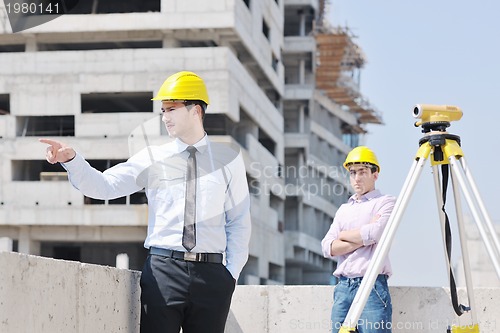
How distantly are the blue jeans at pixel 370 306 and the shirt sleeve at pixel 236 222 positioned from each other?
1223 millimetres

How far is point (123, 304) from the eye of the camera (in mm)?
5465

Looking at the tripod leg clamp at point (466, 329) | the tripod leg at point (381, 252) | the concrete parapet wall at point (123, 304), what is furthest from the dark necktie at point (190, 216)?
the tripod leg clamp at point (466, 329)

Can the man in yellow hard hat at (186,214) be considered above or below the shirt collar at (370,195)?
below

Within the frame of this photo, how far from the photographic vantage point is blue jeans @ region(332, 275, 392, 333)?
19.0ft

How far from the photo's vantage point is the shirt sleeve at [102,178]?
4.39 metres

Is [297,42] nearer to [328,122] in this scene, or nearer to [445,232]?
[328,122]

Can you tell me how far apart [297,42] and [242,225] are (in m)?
51.5

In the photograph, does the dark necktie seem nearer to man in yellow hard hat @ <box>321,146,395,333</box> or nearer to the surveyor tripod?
the surveyor tripod

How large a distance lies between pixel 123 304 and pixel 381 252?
150 cm

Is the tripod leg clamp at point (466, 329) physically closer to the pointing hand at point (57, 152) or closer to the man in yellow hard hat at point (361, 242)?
the man in yellow hard hat at point (361, 242)

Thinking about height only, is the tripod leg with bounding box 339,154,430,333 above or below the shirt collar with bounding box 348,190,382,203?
below

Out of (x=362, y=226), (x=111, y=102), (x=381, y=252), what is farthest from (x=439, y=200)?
(x=111, y=102)

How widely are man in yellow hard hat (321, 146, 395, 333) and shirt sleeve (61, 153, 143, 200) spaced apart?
69.1 inches

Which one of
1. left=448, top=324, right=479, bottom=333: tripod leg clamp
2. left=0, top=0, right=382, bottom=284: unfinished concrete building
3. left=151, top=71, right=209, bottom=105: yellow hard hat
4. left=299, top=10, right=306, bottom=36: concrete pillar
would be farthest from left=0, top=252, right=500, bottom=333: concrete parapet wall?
left=299, top=10, right=306, bottom=36: concrete pillar
